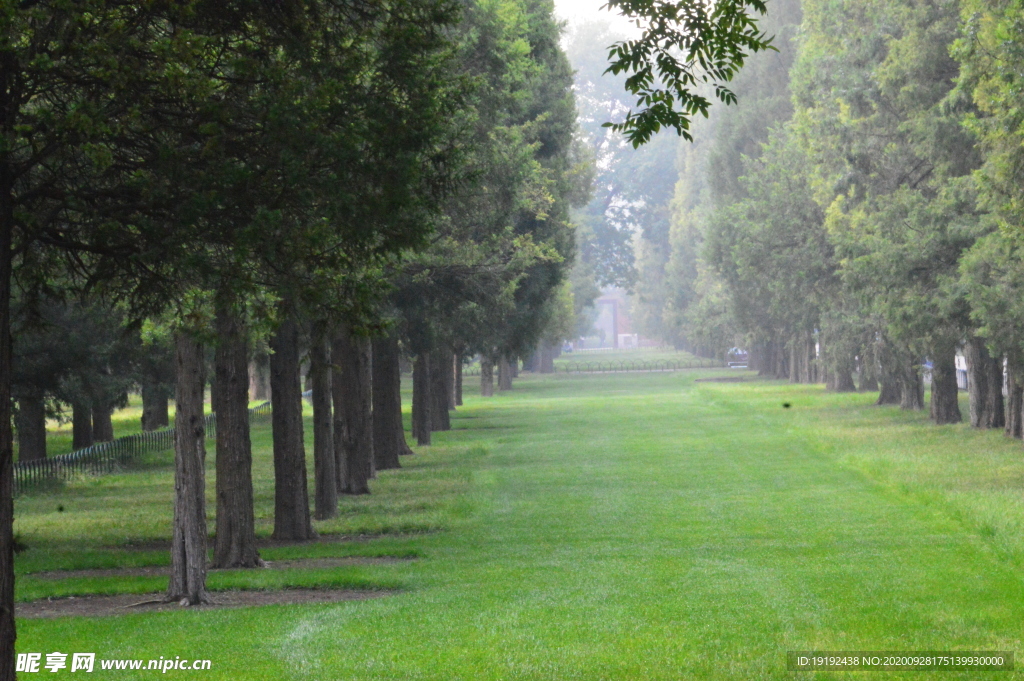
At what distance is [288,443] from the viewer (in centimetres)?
1859

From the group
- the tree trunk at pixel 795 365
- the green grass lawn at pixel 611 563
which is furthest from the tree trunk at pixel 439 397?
the tree trunk at pixel 795 365

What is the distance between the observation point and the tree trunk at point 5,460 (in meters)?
7.86

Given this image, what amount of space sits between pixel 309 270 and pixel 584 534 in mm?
9511

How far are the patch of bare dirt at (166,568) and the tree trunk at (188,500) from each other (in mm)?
2154

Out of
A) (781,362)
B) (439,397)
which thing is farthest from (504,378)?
(439,397)

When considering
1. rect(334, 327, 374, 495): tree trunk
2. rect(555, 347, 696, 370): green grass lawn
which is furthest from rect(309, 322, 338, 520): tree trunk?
rect(555, 347, 696, 370): green grass lawn

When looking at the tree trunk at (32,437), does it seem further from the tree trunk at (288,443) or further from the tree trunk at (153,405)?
the tree trunk at (288,443)

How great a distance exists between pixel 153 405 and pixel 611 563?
24.1m

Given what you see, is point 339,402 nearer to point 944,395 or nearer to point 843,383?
point 944,395

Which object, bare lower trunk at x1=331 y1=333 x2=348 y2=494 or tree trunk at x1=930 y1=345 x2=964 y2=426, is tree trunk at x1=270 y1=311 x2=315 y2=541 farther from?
tree trunk at x1=930 y1=345 x2=964 y2=426

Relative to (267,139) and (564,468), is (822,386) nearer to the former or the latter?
(564,468)

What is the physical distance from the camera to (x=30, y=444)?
96.8 feet

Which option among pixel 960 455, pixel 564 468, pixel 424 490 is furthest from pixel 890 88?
pixel 424 490

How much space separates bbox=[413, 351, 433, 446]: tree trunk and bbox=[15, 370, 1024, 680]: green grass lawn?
9.77ft
